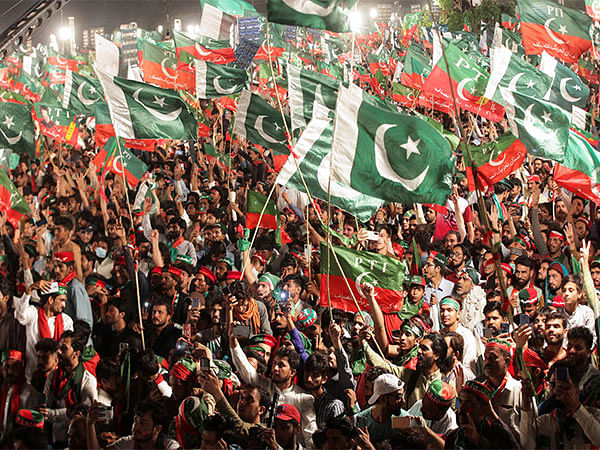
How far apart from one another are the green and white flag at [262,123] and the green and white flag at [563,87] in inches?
184

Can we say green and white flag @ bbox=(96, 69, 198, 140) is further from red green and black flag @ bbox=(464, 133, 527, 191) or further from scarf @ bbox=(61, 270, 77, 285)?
red green and black flag @ bbox=(464, 133, 527, 191)

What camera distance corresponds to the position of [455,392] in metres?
5.29

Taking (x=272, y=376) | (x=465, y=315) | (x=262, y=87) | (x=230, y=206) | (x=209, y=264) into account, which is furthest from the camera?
(x=262, y=87)

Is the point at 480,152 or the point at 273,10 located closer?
the point at 273,10

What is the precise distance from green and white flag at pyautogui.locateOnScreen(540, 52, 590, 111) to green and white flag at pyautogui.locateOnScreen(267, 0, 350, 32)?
17.8 ft

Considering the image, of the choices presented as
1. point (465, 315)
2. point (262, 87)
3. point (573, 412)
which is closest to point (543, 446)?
point (573, 412)

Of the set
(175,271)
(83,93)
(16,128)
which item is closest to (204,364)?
(175,271)

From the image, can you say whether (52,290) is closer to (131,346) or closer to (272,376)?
(131,346)

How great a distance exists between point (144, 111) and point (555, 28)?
7.95 meters

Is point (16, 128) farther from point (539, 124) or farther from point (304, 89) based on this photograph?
point (539, 124)

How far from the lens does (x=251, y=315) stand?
643cm

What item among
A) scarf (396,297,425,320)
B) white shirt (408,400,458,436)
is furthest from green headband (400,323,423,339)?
white shirt (408,400,458,436)

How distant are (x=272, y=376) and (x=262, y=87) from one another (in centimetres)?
1343

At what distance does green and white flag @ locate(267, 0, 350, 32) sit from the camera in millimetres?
6824
